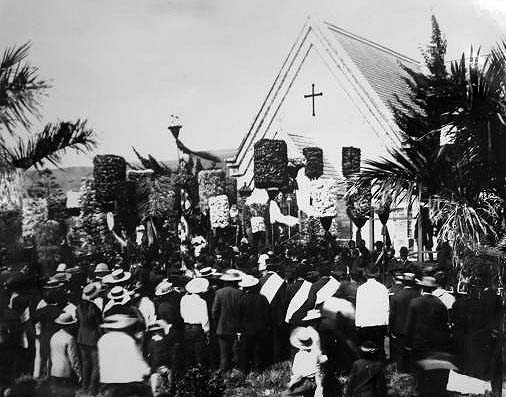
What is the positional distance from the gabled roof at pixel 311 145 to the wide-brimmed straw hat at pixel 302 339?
6.86 feet

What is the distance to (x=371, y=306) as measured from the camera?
6512mm

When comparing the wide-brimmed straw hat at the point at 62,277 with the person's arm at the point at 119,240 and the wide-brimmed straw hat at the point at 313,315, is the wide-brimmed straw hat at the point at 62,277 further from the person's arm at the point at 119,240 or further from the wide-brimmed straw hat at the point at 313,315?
the wide-brimmed straw hat at the point at 313,315

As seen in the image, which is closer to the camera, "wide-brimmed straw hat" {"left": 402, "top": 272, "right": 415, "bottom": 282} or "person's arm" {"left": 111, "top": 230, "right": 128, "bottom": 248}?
"wide-brimmed straw hat" {"left": 402, "top": 272, "right": 415, "bottom": 282}

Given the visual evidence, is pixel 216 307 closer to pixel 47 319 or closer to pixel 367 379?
pixel 47 319

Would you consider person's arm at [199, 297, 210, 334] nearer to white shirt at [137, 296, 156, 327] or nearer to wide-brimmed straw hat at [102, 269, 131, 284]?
white shirt at [137, 296, 156, 327]

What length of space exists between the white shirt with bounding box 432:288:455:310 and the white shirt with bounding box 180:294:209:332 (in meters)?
2.72

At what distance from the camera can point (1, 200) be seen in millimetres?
7258

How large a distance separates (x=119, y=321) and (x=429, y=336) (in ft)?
11.3

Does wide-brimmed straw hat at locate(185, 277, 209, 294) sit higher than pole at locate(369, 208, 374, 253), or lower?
lower

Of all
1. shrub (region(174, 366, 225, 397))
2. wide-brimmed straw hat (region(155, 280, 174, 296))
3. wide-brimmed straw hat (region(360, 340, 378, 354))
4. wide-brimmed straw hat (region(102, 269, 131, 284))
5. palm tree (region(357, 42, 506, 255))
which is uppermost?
palm tree (region(357, 42, 506, 255))

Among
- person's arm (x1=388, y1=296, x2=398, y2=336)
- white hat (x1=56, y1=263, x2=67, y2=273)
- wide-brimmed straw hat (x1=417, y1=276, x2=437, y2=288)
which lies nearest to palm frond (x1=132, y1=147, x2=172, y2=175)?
white hat (x1=56, y1=263, x2=67, y2=273)

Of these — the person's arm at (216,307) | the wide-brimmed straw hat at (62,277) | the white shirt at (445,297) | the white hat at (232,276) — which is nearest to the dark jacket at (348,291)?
the white shirt at (445,297)

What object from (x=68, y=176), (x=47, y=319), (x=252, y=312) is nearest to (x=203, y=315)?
(x=252, y=312)

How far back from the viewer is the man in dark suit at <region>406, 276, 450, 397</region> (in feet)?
19.8
